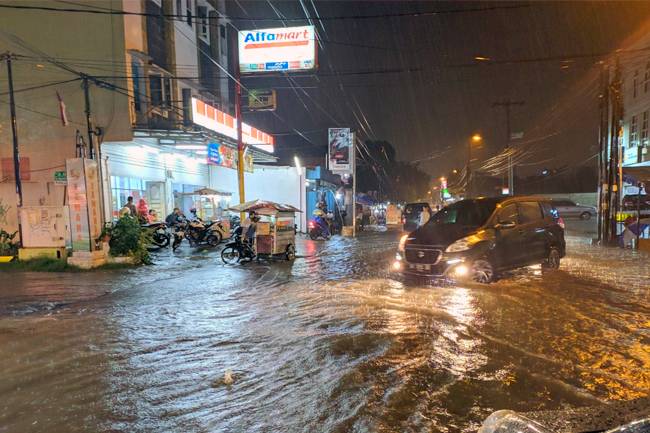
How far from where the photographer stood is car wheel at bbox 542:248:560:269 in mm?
9055

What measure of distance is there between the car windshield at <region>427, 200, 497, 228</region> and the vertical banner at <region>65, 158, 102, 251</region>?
367 inches

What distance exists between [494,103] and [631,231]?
20263 mm

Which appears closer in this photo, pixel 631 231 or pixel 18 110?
pixel 631 231

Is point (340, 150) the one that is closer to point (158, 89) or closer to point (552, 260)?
point (158, 89)

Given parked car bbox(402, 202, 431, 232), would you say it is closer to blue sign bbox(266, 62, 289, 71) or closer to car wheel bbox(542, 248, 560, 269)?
blue sign bbox(266, 62, 289, 71)

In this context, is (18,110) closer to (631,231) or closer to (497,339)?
(497,339)

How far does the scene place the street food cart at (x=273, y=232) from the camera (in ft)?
38.6

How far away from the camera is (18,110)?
642 inches

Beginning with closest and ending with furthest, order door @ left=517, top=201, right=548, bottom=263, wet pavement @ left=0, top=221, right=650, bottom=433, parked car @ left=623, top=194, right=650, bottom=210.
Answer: wet pavement @ left=0, top=221, right=650, bottom=433, door @ left=517, top=201, right=548, bottom=263, parked car @ left=623, top=194, right=650, bottom=210

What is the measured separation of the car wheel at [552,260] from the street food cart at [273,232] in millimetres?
7405

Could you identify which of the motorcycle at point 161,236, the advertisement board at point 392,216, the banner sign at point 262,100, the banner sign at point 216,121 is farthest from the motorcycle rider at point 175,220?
the advertisement board at point 392,216

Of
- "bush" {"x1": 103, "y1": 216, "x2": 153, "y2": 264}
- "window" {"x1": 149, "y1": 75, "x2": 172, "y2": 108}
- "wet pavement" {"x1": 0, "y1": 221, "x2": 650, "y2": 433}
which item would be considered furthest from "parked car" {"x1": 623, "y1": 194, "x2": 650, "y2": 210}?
"window" {"x1": 149, "y1": 75, "x2": 172, "y2": 108}

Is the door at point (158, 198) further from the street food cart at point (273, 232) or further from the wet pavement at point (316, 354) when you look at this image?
the wet pavement at point (316, 354)

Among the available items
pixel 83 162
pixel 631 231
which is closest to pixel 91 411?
pixel 83 162
